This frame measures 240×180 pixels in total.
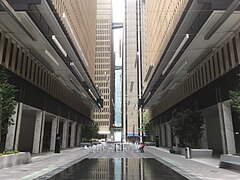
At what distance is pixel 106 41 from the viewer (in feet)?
387

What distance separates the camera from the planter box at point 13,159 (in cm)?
1367

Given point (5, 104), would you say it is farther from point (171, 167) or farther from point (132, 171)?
point (171, 167)

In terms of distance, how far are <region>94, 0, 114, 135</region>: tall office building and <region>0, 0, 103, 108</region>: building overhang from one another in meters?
83.4

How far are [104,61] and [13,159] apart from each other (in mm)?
103334

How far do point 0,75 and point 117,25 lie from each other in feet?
461

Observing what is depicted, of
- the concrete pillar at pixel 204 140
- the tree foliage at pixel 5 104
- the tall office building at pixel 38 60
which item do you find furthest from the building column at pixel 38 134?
the concrete pillar at pixel 204 140

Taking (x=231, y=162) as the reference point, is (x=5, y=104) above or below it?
above

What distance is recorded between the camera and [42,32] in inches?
710

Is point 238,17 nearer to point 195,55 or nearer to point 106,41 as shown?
point 195,55

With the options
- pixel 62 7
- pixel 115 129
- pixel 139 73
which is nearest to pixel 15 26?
pixel 62 7

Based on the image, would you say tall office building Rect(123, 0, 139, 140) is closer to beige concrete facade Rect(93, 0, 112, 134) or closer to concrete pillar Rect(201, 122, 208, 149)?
beige concrete facade Rect(93, 0, 112, 134)

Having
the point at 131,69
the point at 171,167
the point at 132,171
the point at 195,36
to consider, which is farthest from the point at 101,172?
the point at 131,69

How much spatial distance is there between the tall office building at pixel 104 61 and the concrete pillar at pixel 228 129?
308 feet

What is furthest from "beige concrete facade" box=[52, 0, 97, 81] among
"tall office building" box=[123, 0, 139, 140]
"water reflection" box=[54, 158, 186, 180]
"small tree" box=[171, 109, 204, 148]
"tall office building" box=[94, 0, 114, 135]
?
"tall office building" box=[123, 0, 139, 140]
